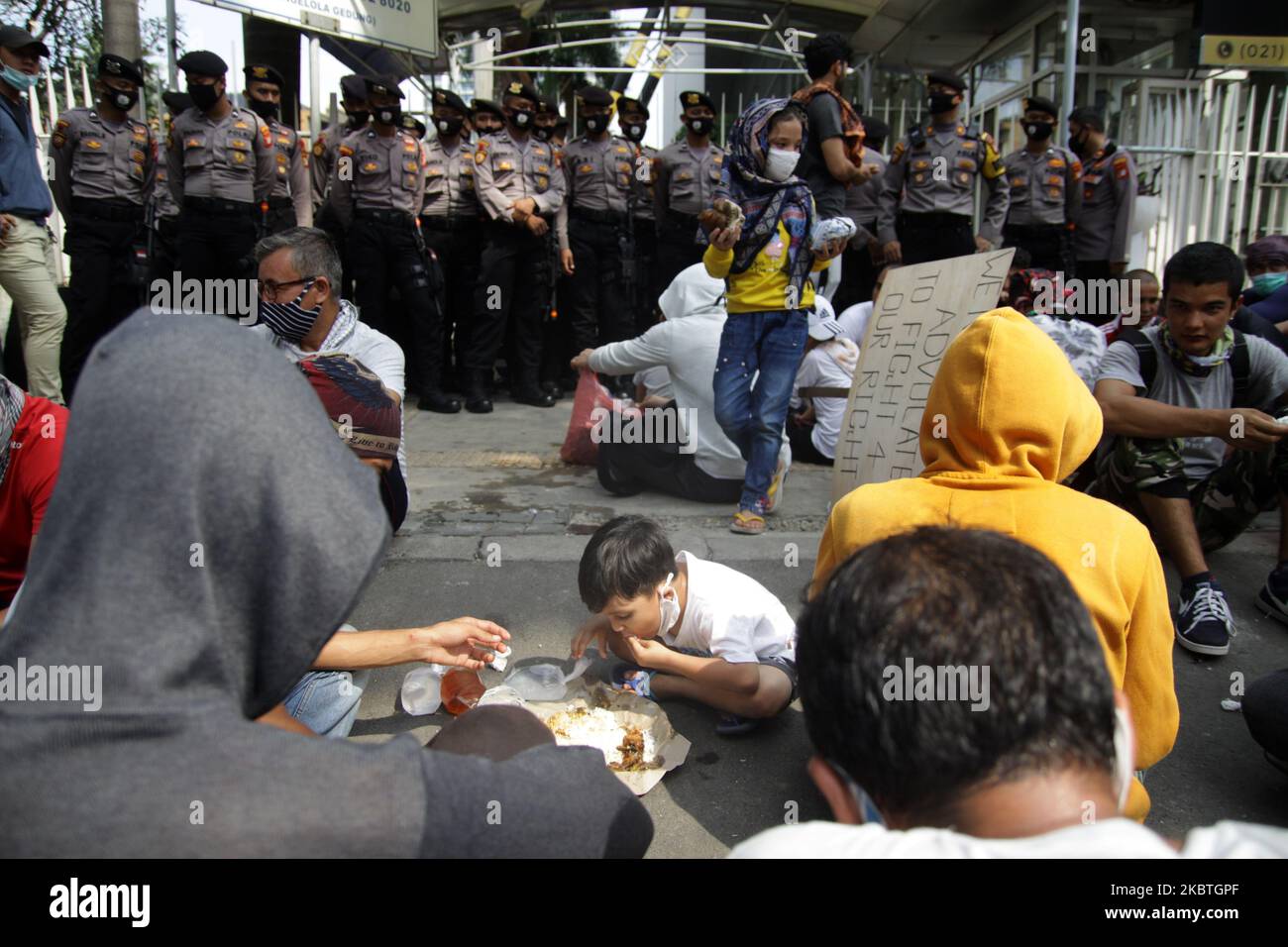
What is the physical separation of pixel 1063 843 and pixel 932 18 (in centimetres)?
1006

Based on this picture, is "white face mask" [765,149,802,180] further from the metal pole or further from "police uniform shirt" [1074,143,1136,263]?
the metal pole

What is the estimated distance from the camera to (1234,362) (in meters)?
3.56

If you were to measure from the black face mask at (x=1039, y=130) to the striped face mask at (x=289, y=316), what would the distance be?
5.74m

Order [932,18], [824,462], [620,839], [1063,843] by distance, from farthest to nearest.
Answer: [932,18] < [824,462] < [620,839] < [1063,843]

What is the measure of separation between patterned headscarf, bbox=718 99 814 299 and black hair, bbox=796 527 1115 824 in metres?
3.42

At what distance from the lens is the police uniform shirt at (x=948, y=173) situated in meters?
6.57

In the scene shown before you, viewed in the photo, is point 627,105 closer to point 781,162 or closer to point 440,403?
point 440,403

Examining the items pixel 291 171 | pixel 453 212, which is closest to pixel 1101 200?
pixel 453 212

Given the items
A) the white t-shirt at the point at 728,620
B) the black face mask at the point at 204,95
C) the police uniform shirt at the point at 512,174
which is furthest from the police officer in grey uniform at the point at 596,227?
A: the white t-shirt at the point at 728,620

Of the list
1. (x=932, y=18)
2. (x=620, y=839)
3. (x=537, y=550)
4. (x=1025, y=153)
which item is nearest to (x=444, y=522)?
(x=537, y=550)

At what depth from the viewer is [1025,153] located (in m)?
7.09

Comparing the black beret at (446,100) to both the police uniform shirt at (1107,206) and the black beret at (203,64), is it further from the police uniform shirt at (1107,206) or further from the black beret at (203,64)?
the police uniform shirt at (1107,206)

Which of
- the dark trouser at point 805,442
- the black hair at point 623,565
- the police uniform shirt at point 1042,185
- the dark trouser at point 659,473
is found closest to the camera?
the black hair at point 623,565

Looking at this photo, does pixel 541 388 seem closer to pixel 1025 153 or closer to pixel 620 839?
pixel 1025 153
